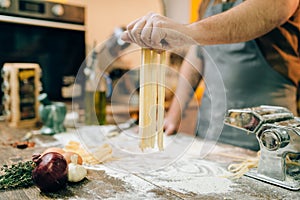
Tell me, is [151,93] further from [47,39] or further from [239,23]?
[47,39]

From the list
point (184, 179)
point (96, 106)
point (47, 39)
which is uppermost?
point (47, 39)

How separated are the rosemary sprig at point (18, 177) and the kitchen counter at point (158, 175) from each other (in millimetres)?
17

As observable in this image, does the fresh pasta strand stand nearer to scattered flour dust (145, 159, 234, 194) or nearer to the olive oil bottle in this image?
scattered flour dust (145, 159, 234, 194)

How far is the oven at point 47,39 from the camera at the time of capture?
1508 millimetres

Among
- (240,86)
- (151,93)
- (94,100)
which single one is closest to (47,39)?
(94,100)

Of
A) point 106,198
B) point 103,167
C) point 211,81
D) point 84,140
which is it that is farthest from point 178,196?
point 211,81

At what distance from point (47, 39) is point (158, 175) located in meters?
1.24

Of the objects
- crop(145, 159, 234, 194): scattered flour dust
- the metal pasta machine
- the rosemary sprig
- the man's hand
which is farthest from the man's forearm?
the rosemary sprig

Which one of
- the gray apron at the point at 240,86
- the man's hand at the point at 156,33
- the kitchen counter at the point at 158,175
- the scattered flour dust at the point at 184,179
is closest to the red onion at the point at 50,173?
the kitchen counter at the point at 158,175

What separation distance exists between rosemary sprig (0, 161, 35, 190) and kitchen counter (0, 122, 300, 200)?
2 cm

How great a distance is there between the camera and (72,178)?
2.20ft

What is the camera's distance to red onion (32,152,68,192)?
615 mm

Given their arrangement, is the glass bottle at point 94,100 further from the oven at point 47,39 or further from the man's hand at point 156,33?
the man's hand at point 156,33

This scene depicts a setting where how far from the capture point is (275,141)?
693mm
